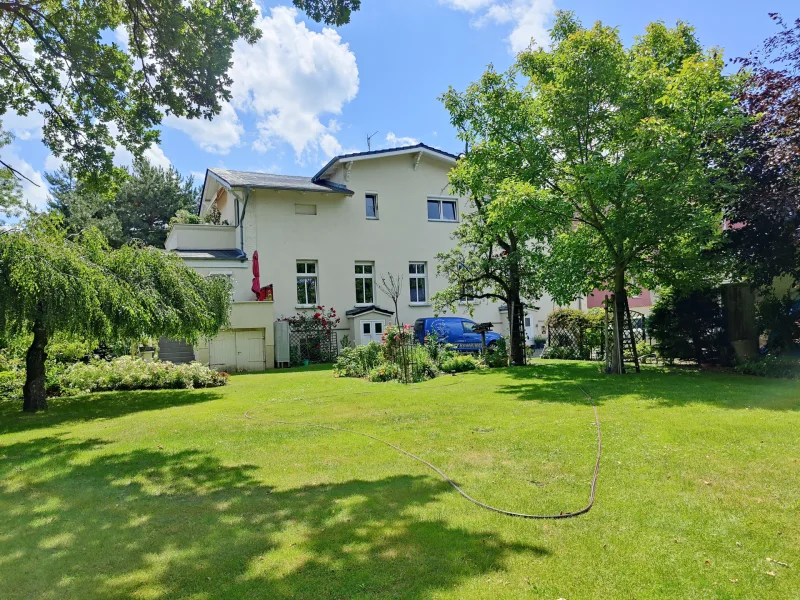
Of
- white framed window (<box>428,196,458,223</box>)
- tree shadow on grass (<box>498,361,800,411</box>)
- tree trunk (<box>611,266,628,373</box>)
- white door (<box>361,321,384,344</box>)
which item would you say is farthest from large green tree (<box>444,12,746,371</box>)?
white framed window (<box>428,196,458,223</box>)

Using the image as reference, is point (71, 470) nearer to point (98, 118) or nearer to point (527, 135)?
point (98, 118)

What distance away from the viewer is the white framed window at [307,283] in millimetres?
21328

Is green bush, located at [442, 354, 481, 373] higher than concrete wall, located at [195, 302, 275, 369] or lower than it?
lower

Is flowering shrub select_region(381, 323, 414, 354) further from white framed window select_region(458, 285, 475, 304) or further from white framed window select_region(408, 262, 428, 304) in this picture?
white framed window select_region(408, 262, 428, 304)

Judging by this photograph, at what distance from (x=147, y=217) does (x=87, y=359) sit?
2206cm

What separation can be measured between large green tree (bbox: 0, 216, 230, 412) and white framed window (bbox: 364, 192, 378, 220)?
1175 cm

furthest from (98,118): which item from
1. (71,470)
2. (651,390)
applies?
(651,390)

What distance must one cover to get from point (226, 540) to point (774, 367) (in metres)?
11.7

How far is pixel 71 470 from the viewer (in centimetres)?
545

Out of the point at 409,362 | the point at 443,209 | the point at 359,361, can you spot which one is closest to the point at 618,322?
the point at 409,362

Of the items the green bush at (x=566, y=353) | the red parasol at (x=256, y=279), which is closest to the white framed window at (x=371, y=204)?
the red parasol at (x=256, y=279)

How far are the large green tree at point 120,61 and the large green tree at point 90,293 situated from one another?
174 cm

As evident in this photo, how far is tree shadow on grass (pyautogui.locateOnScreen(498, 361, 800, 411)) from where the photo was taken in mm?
7801

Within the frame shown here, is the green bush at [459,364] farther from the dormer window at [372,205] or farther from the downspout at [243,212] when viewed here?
the downspout at [243,212]
